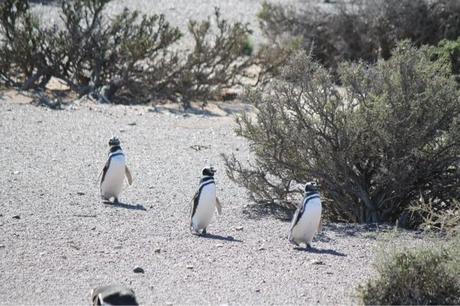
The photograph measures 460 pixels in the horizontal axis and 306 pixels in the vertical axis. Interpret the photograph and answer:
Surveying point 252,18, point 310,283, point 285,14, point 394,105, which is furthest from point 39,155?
point 252,18

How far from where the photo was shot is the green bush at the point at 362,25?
2208 cm

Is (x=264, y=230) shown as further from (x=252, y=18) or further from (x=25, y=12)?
(x=252, y=18)

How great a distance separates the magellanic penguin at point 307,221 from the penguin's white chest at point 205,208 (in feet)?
3.02

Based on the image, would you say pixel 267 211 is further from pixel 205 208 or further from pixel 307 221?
pixel 307 221

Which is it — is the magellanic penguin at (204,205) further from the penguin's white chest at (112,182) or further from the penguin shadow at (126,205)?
the penguin's white chest at (112,182)

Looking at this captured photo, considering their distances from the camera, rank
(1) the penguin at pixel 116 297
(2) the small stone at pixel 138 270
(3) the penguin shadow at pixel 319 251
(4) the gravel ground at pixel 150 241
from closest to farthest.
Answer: (1) the penguin at pixel 116 297
(4) the gravel ground at pixel 150 241
(2) the small stone at pixel 138 270
(3) the penguin shadow at pixel 319 251

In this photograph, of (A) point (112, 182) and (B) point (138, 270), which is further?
(A) point (112, 182)

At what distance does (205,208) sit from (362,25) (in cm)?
1325

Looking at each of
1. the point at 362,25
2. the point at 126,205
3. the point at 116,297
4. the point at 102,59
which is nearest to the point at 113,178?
the point at 126,205

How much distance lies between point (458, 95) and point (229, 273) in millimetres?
3579

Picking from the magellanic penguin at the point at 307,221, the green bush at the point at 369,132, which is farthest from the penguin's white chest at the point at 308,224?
the green bush at the point at 369,132

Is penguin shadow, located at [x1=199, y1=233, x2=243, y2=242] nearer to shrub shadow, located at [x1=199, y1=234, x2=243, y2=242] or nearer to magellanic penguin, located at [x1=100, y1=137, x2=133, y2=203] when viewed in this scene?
shrub shadow, located at [x1=199, y1=234, x2=243, y2=242]

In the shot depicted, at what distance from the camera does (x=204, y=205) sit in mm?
10125

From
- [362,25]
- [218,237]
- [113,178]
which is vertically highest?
[362,25]
